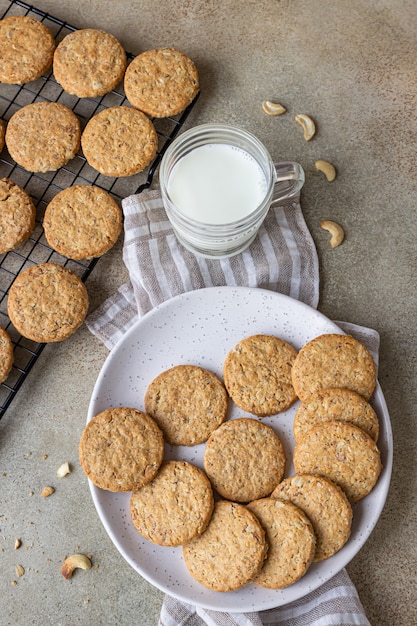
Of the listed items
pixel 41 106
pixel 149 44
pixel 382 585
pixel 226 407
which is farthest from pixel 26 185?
pixel 382 585

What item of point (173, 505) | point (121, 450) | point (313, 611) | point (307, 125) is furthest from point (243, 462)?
point (307, 125)

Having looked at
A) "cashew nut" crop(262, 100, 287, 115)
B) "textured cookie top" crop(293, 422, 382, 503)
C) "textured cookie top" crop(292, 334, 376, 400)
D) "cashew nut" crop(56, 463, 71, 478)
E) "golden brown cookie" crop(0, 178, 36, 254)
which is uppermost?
"cashew nut" crop(262, 100, 287, 115)

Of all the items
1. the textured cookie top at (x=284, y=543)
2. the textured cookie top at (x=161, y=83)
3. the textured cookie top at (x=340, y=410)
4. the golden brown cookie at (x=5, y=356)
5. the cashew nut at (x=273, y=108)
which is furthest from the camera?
the cashew nut at (x=273, y=108)

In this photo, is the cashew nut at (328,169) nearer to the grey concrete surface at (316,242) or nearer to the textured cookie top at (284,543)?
the grey concrete surface at (316,242)

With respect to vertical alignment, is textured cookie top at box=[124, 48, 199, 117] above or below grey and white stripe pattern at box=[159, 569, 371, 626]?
above

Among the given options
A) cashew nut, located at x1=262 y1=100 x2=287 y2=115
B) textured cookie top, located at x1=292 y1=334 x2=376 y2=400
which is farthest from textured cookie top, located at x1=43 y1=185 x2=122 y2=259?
textured cookie top, located at x1=292 y1=334 x2=376 y2=400

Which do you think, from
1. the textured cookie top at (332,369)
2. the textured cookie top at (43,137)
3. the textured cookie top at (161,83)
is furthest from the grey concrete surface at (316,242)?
the textured cookie top at (43,137)

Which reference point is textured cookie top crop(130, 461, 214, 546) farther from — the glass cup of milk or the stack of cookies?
the glass cup of milk

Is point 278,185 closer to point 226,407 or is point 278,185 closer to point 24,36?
point 226,407
